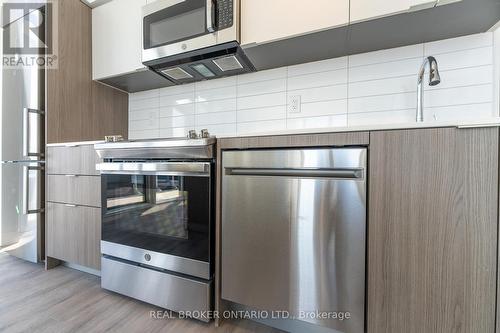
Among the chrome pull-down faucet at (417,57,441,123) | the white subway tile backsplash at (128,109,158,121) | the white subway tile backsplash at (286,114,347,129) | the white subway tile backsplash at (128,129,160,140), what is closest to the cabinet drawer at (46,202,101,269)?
the white subway tile backsplash at (128,129,160,140)

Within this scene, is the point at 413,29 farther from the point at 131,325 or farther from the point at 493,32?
the point at 131,325

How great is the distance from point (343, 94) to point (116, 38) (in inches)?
68.4

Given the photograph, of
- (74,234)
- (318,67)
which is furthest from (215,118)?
(74,234)

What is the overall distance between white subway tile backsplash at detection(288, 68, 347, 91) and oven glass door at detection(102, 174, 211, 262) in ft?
3.02

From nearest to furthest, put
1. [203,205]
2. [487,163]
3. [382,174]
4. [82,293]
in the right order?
[487,163] → [382,174] → [203,205] → [82,293]

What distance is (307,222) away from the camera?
2.95 feet

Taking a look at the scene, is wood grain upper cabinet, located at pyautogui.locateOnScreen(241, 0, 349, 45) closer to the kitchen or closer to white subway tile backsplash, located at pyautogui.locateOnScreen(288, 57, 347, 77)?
the kitchen

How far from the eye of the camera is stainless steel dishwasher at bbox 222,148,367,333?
0.84 meters

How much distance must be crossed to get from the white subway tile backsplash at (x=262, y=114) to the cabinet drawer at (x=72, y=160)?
3.34ft

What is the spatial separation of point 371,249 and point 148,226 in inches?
43.7

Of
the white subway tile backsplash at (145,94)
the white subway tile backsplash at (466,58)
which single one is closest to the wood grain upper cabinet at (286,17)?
→ the white subway tile backsplash at (466,58)

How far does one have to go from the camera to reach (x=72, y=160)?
5.11ft

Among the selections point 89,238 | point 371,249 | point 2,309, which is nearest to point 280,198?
point 371,249

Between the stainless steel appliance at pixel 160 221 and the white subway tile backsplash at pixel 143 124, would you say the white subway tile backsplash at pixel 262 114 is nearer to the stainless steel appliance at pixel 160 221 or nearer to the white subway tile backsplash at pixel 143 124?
the stainless steel appliance at pixel 160 221
